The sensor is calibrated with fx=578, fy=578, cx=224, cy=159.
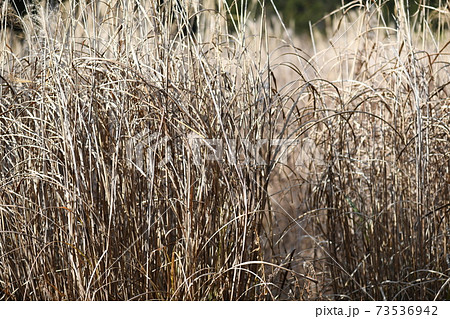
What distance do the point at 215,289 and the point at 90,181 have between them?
1.45 ft

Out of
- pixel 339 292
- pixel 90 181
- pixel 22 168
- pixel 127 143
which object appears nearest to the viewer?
pixel 90 181

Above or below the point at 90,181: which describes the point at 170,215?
below

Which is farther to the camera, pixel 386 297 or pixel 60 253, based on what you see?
pixel 386 297

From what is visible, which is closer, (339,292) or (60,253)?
(60,253)

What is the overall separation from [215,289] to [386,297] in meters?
0.57

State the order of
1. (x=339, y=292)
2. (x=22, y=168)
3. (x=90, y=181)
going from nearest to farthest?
(x=90, y=181)
(x=22, y=168)
(x=339, y=292)

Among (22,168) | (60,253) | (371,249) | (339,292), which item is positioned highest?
(22,168)

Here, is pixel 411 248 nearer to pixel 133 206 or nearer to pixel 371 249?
pixel 371 249

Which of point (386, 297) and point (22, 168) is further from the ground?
point (22, 168)

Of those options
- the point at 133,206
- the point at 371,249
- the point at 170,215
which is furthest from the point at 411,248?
the point at 133,206

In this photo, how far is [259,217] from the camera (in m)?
1.55
